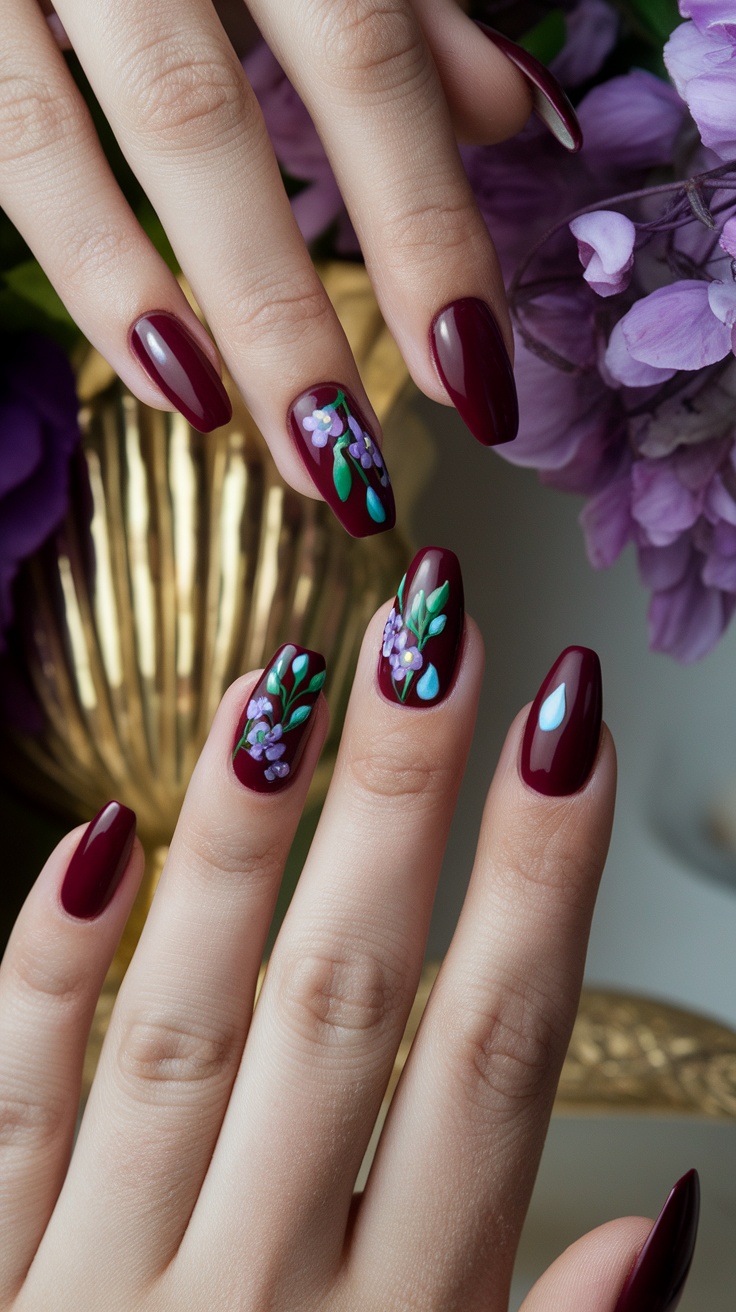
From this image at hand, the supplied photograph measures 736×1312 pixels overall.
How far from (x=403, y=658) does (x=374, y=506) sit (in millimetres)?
66

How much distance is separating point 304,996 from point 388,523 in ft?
0.68

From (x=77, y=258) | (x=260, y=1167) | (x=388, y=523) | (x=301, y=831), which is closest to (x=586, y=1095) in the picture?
(x=301, y=831)

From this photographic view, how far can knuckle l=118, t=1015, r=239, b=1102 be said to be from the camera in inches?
19.9

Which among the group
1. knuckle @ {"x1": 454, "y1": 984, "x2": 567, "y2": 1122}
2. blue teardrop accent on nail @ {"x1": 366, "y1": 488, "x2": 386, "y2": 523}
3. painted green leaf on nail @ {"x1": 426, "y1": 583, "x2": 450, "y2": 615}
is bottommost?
knuckle @ {"x1": 454, "y1": 984, "x2": 567, "y2": 1122}

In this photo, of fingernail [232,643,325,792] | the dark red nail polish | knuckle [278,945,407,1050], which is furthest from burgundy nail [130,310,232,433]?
the dark red nail polish

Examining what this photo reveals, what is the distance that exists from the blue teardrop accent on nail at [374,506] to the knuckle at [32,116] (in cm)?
20

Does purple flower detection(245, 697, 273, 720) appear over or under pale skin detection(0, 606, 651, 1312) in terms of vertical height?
over

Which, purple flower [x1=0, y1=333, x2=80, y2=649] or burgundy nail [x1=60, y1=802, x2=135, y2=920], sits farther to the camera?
purple flower [x1=0, y1=333, x2=80, y2=649]

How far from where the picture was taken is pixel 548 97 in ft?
1.62

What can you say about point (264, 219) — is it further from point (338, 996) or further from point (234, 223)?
point (338, 996)

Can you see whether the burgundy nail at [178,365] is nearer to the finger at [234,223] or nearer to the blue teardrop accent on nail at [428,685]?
the finger at [234,223]

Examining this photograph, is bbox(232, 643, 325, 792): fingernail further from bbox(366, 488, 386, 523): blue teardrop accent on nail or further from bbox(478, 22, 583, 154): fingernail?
bbox(478, 22, 583, 154): fingernail

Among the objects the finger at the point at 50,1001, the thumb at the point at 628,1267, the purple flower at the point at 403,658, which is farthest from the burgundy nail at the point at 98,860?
the thumb at the point at 628,1267

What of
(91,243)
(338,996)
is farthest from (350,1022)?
(91,243)
